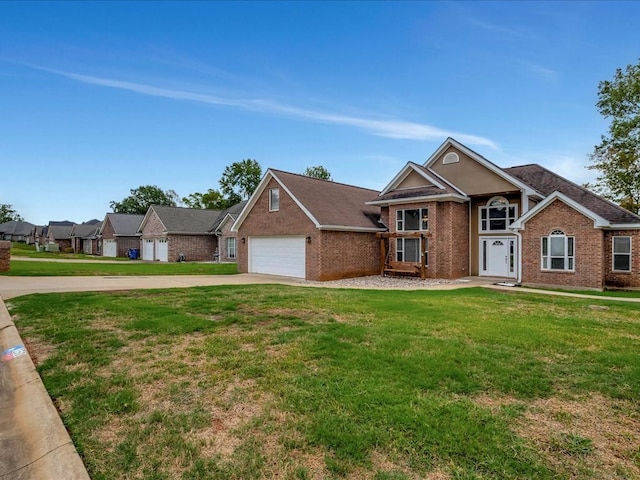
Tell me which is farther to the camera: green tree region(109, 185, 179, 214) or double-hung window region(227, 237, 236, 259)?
green tree region(109, 185, 179, 214)

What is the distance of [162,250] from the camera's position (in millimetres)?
34656

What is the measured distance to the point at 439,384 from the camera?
4355 millimetres

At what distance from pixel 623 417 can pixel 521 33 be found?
1694cm

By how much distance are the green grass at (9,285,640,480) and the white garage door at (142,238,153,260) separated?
98.3ft

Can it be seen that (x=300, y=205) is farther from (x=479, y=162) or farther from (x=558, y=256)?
(x=558, y=256)

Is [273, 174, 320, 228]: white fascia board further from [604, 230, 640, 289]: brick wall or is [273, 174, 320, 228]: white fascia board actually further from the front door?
[604, 230, 640, 289]: brick wall

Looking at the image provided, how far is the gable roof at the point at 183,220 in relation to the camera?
33.8m

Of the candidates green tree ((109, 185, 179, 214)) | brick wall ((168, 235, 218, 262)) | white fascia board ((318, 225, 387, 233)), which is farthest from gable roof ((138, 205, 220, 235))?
green tree ((109, 185, 179, 214))

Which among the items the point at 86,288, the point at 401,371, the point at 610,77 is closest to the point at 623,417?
the point at 401,371

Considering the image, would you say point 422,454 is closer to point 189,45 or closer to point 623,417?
point 623,417

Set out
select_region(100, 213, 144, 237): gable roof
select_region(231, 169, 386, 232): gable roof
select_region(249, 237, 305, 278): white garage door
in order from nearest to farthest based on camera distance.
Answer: select_region(231, 169, 386, 232): gable roof → select_region(249, 237, 305, 278): white garage door → select_region(100, 213, 144, 237): gable roof

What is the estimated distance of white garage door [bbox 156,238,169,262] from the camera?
111 feet

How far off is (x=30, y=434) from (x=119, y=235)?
138ft

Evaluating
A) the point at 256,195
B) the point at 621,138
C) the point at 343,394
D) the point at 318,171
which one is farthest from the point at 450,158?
the point at 318,171
